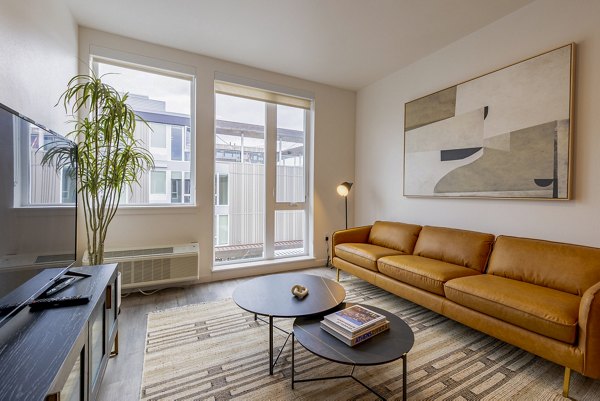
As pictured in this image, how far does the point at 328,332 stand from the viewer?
4.91ft

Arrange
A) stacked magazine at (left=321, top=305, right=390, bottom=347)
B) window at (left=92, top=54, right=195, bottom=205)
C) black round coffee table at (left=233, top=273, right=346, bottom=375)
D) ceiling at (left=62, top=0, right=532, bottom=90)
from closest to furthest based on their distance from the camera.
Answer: stacked magazine at (left=321, top=305, right=390, bottom=347) → black round coffee table at (left=233, top=273, right=346, bottom=375) → ceiling at (left=62, top=0, right=532, bottom=90) → window at (left=92, top=54, right=195, bottom=205)

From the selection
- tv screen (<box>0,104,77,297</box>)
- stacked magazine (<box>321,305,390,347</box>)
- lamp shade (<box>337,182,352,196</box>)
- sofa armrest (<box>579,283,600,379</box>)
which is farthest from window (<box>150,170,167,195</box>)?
sofa armrest (<box>579,283,600,379</box>)

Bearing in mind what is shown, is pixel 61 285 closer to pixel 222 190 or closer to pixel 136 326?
pixel 136 326

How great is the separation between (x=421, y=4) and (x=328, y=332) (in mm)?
2732

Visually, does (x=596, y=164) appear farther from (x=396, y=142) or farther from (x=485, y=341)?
(x=396, y=142)

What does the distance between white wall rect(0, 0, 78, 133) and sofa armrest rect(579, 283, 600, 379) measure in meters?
3.18

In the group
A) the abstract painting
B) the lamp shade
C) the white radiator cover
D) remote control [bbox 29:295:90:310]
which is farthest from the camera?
the lamp shade

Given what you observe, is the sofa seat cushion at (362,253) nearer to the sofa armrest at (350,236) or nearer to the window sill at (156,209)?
the sofa armrest at (350,236)

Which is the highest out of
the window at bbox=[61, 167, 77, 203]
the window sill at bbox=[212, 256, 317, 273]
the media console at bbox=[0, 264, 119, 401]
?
the window at bbox=[61, 167, 77, 203]

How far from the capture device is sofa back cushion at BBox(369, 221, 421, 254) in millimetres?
3111

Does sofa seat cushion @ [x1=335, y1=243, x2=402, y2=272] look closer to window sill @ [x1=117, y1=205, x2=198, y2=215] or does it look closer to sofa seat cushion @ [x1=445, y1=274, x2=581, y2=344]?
sofa seat cushion @ [x1=445, y1=274, x2=581, y2=344]

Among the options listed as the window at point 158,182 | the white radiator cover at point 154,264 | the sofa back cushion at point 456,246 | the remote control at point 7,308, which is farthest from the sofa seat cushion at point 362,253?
the remote control at point 7,308

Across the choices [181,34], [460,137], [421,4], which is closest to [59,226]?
[181,34]

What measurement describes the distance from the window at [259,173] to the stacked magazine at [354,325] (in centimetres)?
242
